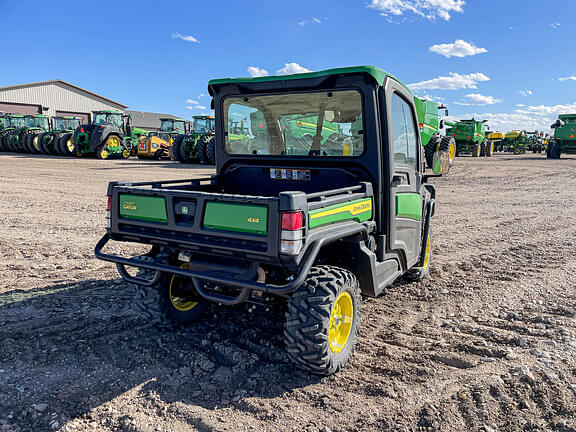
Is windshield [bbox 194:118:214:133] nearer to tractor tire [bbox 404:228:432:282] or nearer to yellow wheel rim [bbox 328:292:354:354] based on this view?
tractor tire [bbox 404:228:432:282]

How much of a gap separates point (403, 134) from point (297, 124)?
36.4 inches

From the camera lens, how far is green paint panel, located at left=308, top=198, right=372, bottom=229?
8.83 ft

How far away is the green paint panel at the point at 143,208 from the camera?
303cm

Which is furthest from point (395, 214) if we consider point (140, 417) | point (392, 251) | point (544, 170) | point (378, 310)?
point (544, 170)

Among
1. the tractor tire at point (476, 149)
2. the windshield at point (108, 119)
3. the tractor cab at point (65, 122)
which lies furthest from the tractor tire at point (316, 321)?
the tractor cab at point (65, 122)

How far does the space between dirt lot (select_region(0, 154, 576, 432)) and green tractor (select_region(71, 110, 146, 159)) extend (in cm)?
1663

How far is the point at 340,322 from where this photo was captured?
308 centimetres

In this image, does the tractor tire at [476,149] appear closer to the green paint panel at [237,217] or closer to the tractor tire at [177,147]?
the tractor tire at [177,147]

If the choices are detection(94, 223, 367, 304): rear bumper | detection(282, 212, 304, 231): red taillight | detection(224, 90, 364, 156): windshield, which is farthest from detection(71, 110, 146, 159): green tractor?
detection(282, 212, 304, 231): red taillight

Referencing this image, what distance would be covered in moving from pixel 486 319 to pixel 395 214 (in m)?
1.31

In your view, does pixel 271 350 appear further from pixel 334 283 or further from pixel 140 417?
pixel 140 417

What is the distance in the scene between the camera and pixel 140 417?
2512mm

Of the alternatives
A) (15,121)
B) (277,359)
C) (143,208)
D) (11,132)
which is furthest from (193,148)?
(15,121)

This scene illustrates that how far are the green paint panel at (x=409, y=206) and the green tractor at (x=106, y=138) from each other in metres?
19.6
